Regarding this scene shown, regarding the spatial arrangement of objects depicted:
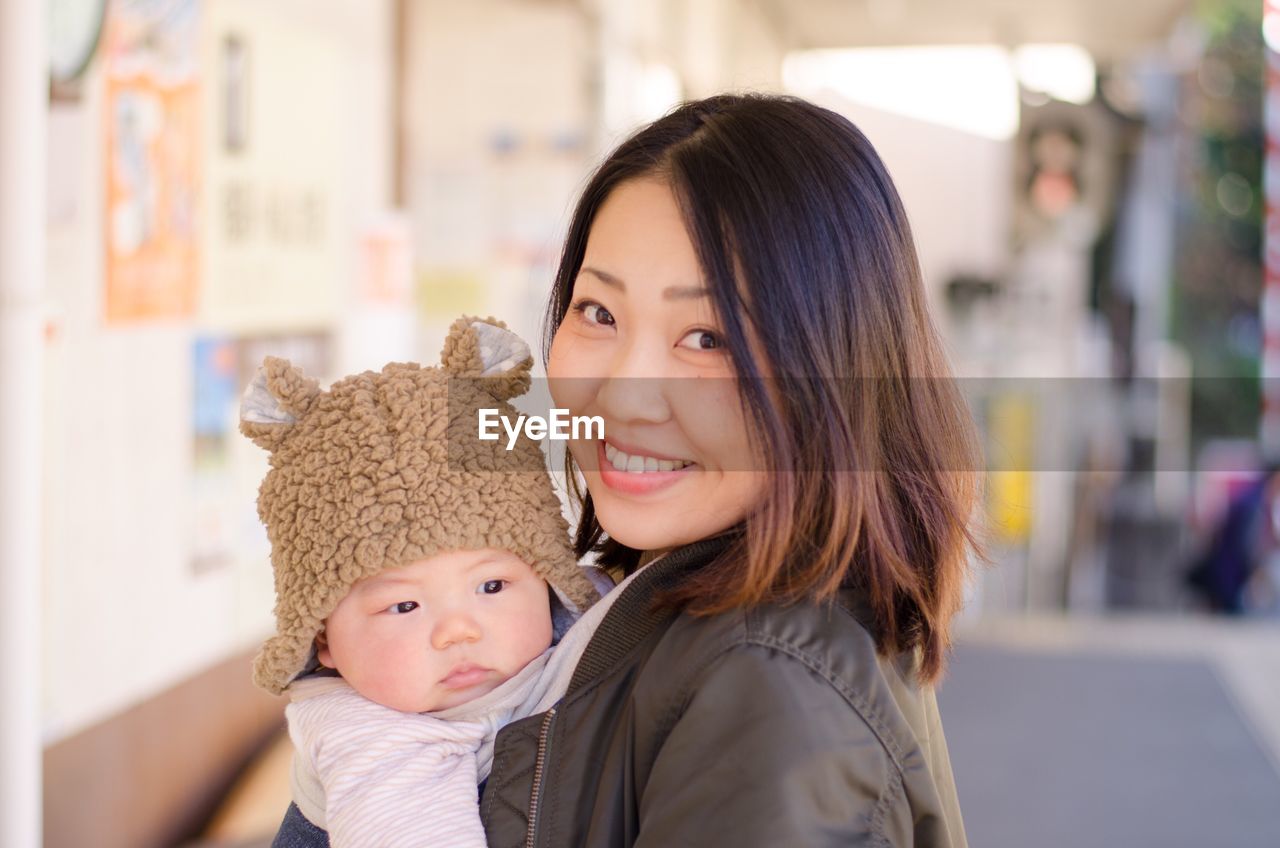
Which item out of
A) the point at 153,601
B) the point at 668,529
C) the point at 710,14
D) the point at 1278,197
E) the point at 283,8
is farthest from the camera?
the point at 1278,197

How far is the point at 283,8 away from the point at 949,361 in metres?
2.14

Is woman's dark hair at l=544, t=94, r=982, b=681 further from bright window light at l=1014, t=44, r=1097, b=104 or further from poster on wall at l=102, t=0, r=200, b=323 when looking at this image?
bright window light at l=1014, t=44, r=1097, b=104

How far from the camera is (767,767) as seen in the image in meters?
0.77

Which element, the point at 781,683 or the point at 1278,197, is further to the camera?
the point at 1278,197

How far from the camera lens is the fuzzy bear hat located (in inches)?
36.9

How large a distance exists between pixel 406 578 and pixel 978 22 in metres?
9.46

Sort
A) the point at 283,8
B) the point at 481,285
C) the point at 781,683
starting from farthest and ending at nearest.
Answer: the point at 481,285 → the point at 283,8 → the point at 781,683

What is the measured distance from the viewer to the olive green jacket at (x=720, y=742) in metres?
0.78

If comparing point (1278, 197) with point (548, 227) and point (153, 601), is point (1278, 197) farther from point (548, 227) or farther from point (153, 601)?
point (153, 601)

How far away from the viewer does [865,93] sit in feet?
35.9

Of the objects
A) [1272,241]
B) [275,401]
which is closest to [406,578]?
[275,401]

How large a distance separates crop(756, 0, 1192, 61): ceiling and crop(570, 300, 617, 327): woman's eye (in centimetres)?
782

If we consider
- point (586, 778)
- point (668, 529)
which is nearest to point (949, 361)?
point (668, 529)

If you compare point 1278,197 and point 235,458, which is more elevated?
point 1278,197
